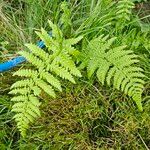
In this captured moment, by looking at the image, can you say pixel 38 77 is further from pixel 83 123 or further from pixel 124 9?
pixel 124 9

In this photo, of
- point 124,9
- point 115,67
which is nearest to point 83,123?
point 115,67

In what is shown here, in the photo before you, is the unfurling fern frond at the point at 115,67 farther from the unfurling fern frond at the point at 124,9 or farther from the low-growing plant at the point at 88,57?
the unfurling fern frond at the point at 124,9

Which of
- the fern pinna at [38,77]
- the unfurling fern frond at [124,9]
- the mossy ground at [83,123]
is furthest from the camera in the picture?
the unfurling fern frond at [124,9]

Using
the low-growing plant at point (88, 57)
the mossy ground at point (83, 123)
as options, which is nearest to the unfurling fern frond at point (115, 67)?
the low-growing plant at point (88, 57)

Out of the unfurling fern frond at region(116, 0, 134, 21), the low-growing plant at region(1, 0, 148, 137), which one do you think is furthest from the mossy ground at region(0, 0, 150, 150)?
the unfurling fern frond at region(116, 0, 134, 21)

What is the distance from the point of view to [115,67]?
8.54 feet

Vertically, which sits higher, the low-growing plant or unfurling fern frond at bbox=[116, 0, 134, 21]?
unfurling fern frond at bbox=[116, 0, 134, 21]

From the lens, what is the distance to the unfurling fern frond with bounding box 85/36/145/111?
256 centimetres

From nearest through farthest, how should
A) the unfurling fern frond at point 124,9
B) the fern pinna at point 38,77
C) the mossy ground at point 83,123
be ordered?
the fern pinna at point 38,77
the mossy ground at point 83,123
the unfurling fern frond at point 124,9

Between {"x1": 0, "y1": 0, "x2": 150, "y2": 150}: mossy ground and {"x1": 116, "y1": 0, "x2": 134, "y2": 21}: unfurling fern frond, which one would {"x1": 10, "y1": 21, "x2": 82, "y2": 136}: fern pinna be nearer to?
{"x1": 0, "y1": 0, "x2": 150, "y2": 150}: mossy ground

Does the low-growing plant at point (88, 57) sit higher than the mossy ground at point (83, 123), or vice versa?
the low-growing plant at point (88, 57)

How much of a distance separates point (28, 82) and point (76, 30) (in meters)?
0.67

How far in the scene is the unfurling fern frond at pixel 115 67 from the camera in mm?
2564

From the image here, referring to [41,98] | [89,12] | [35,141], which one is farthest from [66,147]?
[89,12]
